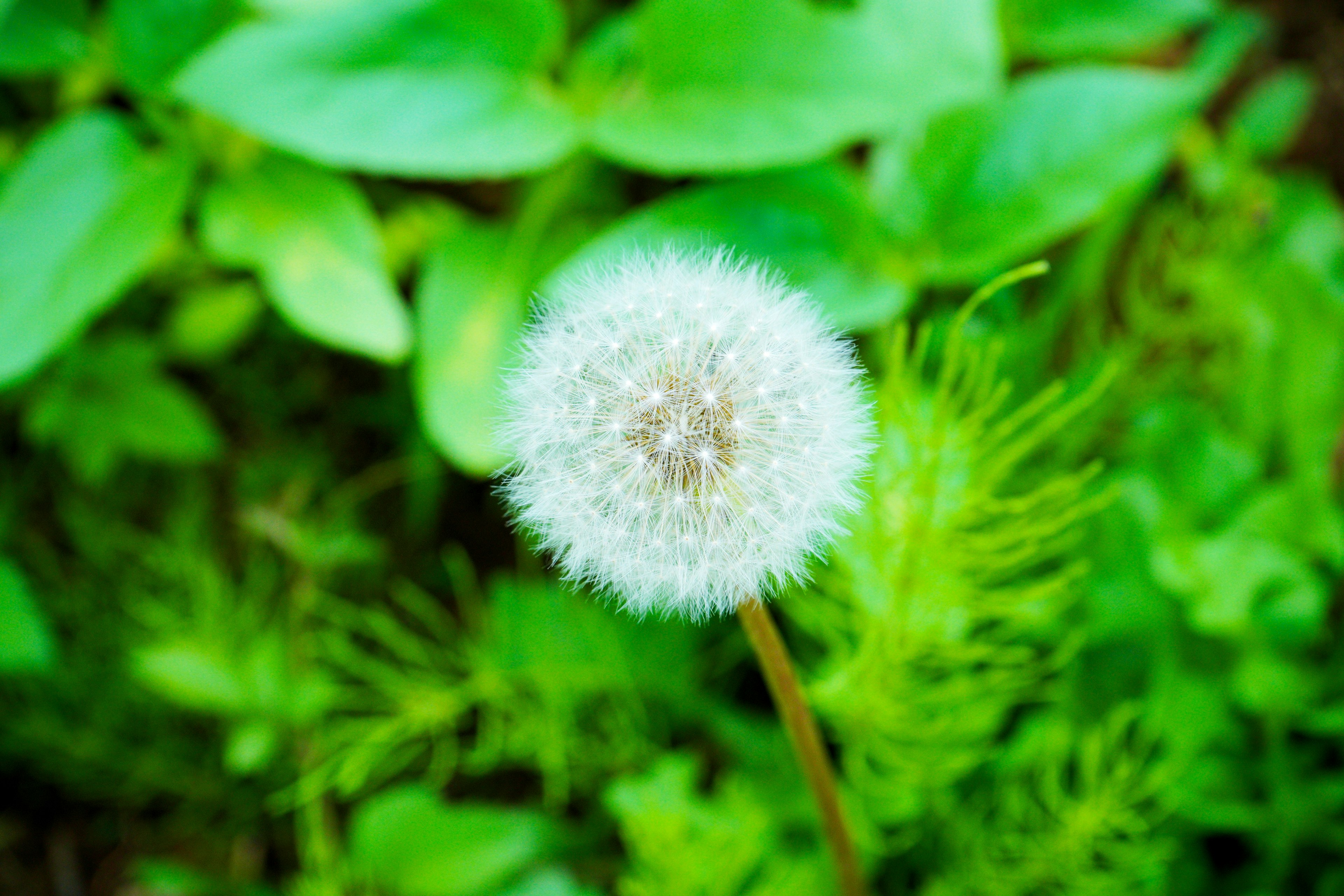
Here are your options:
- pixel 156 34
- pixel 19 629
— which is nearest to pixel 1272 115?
pixel 156 34

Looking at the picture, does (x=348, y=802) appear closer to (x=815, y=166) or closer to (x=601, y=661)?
(x=601, y=661)

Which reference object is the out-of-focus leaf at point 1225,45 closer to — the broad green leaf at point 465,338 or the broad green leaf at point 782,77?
the broad green leaf at point 782,77

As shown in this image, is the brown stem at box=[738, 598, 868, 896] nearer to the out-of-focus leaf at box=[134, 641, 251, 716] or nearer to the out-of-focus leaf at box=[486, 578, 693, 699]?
the out-of-focus leaf at box=[486, 578, 693, 699]

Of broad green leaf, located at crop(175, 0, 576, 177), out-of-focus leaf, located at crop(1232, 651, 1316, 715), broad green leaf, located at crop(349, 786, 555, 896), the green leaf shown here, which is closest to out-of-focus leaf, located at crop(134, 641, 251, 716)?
broad green leaf, located at crop(349, 786, 555, 896)

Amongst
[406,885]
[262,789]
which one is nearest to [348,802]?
[262,789]

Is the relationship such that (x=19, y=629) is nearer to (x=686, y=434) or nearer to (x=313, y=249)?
(x=313, y=249)

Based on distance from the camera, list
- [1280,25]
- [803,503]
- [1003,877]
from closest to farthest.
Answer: [803,503] < [1003,877] < [1280,25]

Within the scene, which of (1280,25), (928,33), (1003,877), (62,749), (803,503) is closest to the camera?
(803,503)
